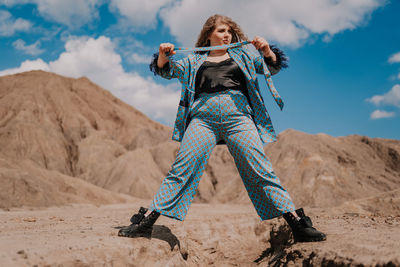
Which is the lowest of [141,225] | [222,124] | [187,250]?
[187,250]

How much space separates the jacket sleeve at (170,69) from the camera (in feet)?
9.36

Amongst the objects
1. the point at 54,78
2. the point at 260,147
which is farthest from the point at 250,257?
the point at 54,78

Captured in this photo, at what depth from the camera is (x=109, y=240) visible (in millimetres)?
2502

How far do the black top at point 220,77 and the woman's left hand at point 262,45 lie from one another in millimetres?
241

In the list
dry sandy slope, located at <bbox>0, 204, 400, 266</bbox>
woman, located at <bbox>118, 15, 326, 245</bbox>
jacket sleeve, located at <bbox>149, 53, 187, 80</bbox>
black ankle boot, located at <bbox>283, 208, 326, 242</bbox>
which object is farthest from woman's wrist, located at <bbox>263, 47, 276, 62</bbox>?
dry sandy slope, located at <bbox>0, 204, 400, 266</bbox>

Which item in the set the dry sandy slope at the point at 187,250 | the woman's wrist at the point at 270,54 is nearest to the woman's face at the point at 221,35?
the woman's wrist at the point at 270,54

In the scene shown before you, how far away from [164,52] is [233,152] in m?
1.05

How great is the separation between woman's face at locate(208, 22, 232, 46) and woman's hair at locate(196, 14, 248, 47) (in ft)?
0.12

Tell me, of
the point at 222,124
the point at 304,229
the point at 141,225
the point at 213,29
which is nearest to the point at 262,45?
the point at 213,29

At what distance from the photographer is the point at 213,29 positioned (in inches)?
118

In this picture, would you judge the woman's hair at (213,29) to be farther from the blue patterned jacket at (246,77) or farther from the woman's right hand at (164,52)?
the woman's right hand at (164,52)

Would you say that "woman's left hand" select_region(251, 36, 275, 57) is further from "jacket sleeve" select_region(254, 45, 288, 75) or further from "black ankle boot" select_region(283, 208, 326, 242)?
"black ankle boot" select_region(283, 208, 326, 242)

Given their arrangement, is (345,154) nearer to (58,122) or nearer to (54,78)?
(58,122)

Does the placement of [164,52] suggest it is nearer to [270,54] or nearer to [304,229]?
[270,54]
